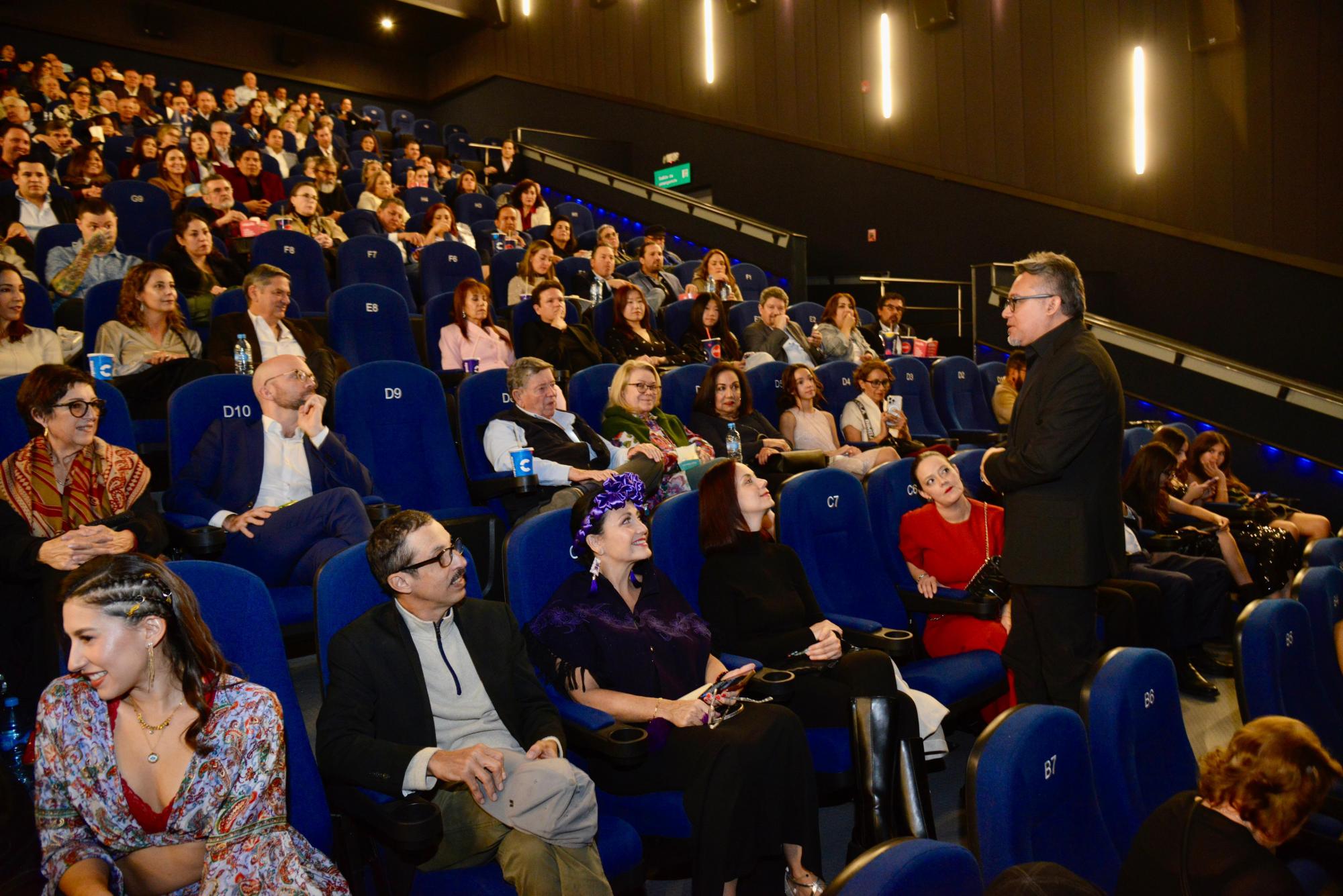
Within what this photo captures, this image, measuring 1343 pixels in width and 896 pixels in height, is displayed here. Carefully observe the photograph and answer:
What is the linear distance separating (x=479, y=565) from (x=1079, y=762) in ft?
6.58

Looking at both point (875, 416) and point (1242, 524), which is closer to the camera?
point (1242, 524)

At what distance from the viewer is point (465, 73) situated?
1339 centimetres

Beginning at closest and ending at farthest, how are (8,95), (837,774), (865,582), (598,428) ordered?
(837,774) < (865,582) < (598,428) < (8,95)

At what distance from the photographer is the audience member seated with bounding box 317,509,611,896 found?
5.20 feet

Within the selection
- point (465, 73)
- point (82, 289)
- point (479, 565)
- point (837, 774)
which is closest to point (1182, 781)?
point (837, 774)

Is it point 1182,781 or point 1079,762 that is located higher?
point 1079,762

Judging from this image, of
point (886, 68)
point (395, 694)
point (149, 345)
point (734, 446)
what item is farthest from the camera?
point (886, 68)

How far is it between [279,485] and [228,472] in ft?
0.46

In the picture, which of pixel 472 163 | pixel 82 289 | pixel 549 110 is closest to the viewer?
pixel 82 289

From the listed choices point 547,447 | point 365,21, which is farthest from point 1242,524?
point 365,21

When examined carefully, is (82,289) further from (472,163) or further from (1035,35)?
(1035,35)

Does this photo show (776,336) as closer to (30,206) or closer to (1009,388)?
(1009,388)

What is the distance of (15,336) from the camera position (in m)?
3.24

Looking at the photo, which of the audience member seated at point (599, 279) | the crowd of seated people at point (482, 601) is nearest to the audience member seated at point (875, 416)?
the crowd of seated people at point (482, 601)
